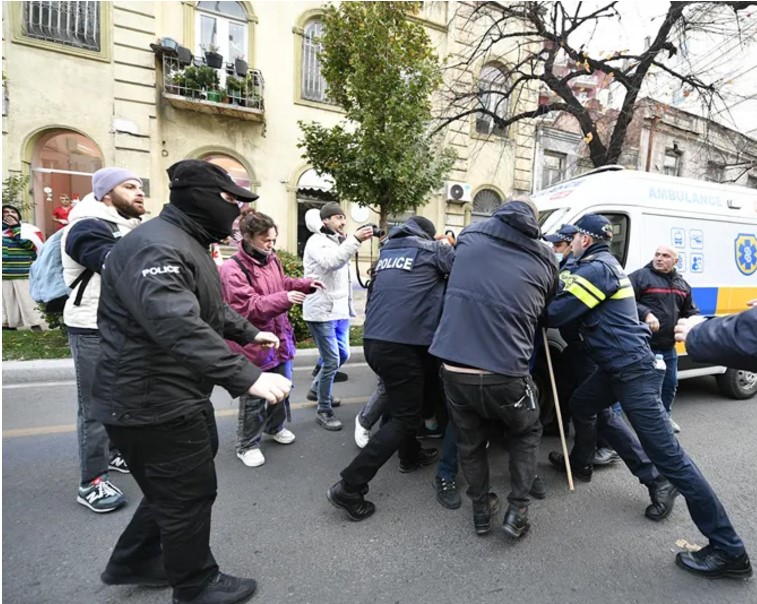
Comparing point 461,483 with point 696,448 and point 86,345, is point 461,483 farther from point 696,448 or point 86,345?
point 86,345

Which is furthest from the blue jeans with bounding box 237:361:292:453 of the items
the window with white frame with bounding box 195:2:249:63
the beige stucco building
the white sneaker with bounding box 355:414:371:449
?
the window with white frame with bounding box 195:2:249:63

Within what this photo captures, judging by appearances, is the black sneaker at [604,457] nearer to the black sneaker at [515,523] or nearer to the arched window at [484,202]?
the black sneaker at [515,523]

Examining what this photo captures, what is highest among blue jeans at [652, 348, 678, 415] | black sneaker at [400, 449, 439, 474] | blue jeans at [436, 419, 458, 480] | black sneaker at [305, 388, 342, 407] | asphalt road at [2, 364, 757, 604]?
blue jeans at [652, 348, 678, 415]

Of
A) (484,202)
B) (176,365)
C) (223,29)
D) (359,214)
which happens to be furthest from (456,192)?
(176,365)

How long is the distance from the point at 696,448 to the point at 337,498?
3.34 metres

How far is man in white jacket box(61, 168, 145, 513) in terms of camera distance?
95.2 inches

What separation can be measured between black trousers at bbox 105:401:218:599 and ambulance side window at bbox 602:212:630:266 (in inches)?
157

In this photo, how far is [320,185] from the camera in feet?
36.5

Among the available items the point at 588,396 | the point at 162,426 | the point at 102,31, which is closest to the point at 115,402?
the point at 162,426

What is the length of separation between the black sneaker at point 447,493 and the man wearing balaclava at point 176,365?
145 cm

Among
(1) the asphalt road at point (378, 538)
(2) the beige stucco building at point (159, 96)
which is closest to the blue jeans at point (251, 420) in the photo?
(1) the asphalt road at point (378, 538)

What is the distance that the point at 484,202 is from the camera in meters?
13.3

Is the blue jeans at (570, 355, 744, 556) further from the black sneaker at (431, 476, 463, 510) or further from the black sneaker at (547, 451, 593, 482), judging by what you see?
the black sneaker at (431, 476, 463, 510)

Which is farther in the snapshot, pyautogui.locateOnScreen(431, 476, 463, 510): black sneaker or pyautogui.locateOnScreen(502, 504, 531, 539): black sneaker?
pyautogui.locateOnScreen(431, 476, 463, 510): black sneaker
